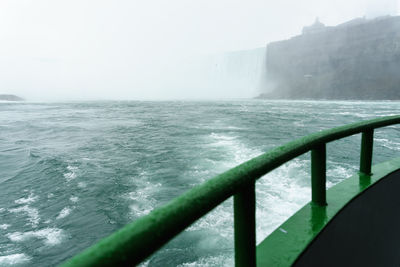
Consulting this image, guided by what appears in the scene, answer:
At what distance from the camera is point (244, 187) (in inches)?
35.4

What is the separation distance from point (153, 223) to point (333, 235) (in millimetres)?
1519

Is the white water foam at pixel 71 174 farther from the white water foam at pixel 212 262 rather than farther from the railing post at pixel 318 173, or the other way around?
the railing post at pixel 318 173

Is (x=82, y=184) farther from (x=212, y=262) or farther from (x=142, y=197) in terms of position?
(x=212, y=262)

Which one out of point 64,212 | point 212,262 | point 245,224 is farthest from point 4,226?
point 245,224

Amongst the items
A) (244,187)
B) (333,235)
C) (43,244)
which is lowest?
(43,244)

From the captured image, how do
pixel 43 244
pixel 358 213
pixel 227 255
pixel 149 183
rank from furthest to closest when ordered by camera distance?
pixel 149 183, pixel 43 244, pixel 227 255, pixel 358 213

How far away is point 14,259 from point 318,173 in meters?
5.57

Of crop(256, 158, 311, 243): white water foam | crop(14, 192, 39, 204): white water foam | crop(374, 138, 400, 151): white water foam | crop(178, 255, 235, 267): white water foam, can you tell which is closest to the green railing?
crop(178, 255, 235, 267): white water foam

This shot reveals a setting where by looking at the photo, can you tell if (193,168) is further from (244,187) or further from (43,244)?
(244,187)

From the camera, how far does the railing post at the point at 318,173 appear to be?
5.59 feet

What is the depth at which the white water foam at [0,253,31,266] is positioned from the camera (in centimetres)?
453

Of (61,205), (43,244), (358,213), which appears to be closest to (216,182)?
(358,213)

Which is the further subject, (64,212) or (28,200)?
(28,200)

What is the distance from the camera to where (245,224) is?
3.22 ft
